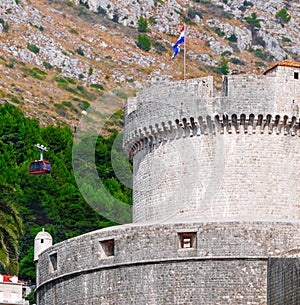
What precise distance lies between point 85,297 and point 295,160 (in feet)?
26.1

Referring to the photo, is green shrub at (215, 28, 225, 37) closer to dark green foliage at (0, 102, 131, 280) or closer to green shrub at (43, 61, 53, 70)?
green shrub at (43, 61, 53, 70)

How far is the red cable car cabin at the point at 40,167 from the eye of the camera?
243 feet

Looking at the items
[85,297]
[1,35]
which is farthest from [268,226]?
[1,35]

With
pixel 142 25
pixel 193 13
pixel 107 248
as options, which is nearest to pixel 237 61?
pixel 142 25

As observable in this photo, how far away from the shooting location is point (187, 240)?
36531 millimetres

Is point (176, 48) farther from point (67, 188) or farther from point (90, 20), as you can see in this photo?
point (90, 20)

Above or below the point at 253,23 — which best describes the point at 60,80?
below

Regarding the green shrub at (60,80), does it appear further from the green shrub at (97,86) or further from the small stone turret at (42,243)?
the small stone turret at (42,243)

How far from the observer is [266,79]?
40.8 metres

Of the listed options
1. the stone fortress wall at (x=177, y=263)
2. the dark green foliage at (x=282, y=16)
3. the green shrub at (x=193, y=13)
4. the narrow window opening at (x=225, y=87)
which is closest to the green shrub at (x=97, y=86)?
the green shrub at (x=193, y=13)

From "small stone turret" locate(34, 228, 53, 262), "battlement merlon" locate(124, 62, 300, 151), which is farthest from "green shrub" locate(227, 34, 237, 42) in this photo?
"battlement merlon" locate(124, 62, 300, 151)

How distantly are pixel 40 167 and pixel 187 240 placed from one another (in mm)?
38352

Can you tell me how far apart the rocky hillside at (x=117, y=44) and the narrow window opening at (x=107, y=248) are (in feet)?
260

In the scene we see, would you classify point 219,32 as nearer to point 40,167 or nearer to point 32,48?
point 32,48
